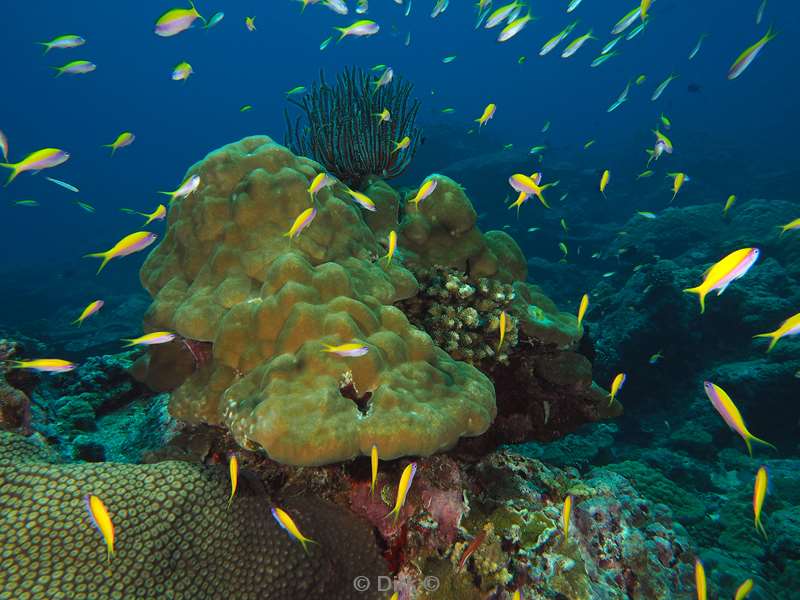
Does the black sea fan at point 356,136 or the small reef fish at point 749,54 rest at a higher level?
the small reef fish at point 749,54

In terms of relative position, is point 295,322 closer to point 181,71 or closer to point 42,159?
point 42,159

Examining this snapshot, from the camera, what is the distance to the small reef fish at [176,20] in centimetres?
505

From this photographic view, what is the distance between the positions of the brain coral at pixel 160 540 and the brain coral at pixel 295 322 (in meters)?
0.50

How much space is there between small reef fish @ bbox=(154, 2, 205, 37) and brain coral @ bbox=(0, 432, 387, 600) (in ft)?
15.8

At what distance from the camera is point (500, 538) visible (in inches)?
120

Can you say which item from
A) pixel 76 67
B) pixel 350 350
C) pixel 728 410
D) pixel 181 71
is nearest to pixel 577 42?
pixel 181 71

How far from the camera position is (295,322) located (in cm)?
335

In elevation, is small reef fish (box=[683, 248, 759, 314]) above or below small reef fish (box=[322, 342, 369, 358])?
above

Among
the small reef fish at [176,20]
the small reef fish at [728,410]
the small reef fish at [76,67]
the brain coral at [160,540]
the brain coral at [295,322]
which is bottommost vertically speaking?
the brain coral at [160,540]

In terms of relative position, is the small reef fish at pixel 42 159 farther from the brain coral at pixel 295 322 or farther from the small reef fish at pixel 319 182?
the small reef fish at pixel 319 182

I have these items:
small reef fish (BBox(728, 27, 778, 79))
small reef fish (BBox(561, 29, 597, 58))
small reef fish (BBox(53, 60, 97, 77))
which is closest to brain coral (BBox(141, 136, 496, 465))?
small reef fish (BBox(53, 60, 97, 77))

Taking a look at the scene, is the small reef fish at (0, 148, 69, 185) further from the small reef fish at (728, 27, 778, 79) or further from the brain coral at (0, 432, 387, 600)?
the small reef fish at (728, 27, 778, 79)

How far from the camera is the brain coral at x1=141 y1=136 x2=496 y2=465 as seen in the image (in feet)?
9.34

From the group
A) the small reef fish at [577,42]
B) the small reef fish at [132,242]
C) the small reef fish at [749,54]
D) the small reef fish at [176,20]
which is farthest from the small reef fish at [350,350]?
the small reef fish at [577,42]
